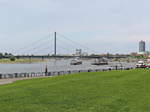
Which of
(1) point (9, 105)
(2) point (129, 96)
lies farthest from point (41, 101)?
(2) point (129, 96)

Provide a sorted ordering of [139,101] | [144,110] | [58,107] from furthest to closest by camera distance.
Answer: [139,101] → [58,107] → [144,110]

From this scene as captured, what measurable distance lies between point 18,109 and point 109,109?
317 cm

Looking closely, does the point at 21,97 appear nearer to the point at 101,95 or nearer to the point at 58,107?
the point at 58,107

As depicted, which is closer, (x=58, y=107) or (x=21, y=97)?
(x=58, y=107)

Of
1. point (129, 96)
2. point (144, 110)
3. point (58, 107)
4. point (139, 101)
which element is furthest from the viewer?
point (129, 96)

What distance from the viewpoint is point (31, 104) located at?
9742mm

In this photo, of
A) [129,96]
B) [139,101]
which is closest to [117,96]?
[129,96]

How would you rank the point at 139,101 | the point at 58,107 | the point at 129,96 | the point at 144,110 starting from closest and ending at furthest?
the point at 144,110, the point at 58,107, the point at 139,101, the point at 129,96

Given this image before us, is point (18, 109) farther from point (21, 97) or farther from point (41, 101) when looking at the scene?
point (21, 97)

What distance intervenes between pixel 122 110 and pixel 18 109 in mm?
3601

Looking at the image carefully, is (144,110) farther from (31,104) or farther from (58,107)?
(31,104)

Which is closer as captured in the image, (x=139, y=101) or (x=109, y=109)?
(x=109, y=109)

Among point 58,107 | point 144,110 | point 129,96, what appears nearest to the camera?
point 144,110

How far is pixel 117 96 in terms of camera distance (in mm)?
11289
